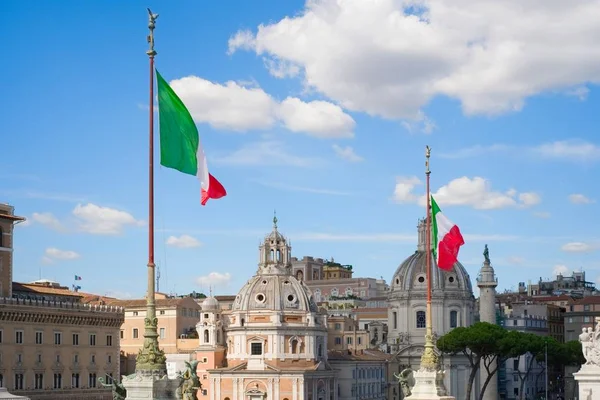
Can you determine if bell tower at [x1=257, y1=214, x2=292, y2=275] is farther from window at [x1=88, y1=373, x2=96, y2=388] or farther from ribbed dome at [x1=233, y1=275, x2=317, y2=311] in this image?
window at [x1=88, y1=373, x2=96, y2=388]

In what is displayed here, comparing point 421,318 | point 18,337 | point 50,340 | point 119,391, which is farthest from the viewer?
point 421,318

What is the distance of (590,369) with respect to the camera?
36500 millimetres

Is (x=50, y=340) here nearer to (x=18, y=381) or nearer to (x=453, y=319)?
(x=18, y=381)

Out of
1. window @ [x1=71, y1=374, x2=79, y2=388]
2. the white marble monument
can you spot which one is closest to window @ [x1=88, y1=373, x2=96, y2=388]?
window @ [x1=71, y1=374, x2=79, y2=388]

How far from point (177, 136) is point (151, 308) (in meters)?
4.51

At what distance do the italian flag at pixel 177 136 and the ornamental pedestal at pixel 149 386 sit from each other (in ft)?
17.2

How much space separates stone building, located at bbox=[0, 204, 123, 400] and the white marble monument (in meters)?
51.0

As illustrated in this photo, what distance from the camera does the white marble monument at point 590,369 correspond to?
3625cm

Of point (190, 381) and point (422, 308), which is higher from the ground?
point (422, 308)

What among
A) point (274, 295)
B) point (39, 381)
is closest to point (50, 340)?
point (39, 381)

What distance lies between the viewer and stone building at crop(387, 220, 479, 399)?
119 metres

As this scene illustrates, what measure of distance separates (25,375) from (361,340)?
54.5 metres

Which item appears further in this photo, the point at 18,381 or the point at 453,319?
the point at 453,319

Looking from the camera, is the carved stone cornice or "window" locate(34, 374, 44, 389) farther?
"window" locate(34, 374, 44, 389)
